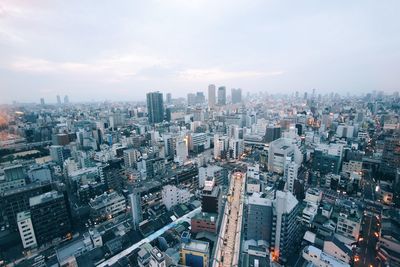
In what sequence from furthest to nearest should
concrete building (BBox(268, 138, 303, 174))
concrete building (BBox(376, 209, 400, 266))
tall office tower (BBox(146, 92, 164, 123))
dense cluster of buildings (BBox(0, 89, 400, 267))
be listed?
tall office tower (BBox(146, 92, 164, 123))
concrete building (BBox(268, 138, 303, 174))
dense cluster of buildings (BBox(0, 89, 400, 267))
concrete building (BBox(376, 209, 400, 266))

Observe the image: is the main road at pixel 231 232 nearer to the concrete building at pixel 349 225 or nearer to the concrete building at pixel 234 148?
the concrete building at pixel 349 225

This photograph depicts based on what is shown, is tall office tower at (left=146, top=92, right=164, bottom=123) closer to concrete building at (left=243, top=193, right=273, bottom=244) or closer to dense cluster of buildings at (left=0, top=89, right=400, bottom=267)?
dense cluster of buildings at (left=0, top=89, right=400, bottom=267)

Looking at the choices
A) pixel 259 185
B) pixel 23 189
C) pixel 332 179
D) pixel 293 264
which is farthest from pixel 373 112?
pixel 23 189

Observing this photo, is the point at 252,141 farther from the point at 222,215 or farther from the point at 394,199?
the point at 222,215

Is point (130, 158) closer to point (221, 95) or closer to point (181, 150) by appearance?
point (181, 150)

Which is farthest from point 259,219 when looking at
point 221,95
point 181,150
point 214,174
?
point 221,95

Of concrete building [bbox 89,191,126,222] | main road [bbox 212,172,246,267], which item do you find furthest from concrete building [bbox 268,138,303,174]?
concrete building [bbox 89,191,126,222]

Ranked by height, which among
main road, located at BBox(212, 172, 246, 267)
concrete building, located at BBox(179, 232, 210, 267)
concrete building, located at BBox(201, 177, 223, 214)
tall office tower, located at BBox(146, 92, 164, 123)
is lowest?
main road, located at BBox(212, 172, 246, 267)
